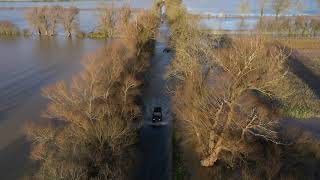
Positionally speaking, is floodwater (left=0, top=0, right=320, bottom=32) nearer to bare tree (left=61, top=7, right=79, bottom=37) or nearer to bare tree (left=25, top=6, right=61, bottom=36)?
bare tree (left=61, top=7, right=79, bottom=37)

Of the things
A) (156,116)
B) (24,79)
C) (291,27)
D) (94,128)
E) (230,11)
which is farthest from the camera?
(230,11)

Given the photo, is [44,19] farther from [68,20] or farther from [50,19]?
[68,20]

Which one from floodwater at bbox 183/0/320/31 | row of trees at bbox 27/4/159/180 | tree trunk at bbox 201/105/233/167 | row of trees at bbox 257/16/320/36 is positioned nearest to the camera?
row of trees at bbox 27/4/159/180

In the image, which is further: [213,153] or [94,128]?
[213,153]

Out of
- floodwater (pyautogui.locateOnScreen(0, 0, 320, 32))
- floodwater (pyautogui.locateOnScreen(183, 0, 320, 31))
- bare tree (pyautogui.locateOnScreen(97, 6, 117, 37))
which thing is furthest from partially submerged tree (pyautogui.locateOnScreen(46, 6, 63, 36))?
floodwater (pyautogui.locateOnScreen(183, 0, 320, 31))

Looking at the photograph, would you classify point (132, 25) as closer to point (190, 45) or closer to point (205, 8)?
point (190, 45)

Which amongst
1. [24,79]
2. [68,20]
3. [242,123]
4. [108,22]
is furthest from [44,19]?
[242,123]

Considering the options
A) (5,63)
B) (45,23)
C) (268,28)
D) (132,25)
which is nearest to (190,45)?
(132,25)
